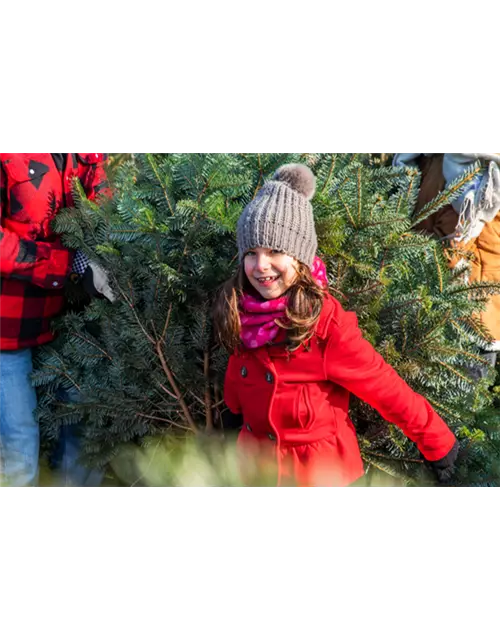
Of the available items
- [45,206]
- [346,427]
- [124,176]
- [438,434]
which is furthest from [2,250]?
[438,434]

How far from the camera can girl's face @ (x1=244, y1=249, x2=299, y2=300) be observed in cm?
151

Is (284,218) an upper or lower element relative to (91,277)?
upper

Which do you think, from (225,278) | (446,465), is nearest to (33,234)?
(225,278)

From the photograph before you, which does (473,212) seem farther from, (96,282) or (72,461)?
(72,461)

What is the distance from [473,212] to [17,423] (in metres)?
2.02

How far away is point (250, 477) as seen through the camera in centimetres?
179

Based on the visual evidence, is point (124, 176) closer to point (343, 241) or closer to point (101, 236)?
point (101, 236)

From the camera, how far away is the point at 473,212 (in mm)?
2344

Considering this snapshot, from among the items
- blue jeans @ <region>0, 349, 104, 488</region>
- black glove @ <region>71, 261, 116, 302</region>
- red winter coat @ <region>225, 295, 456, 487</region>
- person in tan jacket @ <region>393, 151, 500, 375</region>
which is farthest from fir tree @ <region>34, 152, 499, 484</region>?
person in tan jacket @ <region>393, 151, 500, 375</region>

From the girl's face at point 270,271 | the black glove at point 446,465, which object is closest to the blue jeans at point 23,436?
the girl's face at point 270,271

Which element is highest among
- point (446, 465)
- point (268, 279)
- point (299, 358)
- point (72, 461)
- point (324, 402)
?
point (268, 279)

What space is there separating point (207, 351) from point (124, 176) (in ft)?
2.23

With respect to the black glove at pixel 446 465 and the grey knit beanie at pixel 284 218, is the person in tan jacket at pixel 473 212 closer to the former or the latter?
the black glove at pixel 446 465

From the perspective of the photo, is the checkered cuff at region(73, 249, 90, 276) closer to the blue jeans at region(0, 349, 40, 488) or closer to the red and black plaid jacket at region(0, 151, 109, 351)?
the red and black plaid jacket at region(0, 151, 109, 351)
